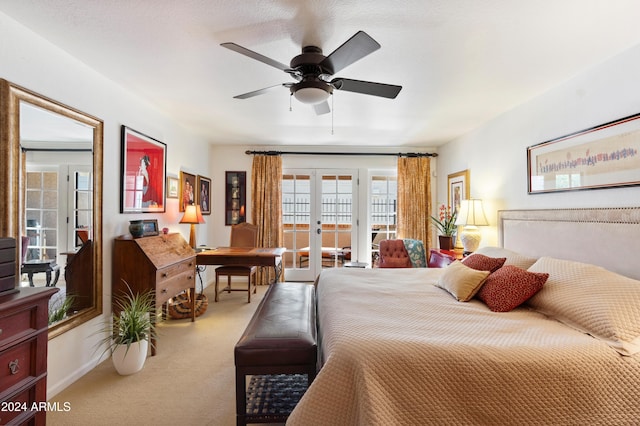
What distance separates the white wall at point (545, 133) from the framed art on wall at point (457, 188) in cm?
11

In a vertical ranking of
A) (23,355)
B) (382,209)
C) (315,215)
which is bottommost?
(23,355)

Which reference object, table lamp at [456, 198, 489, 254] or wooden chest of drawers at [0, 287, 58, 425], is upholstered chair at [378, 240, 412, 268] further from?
wooden chest of drawers at [0, 287, 58, 425]

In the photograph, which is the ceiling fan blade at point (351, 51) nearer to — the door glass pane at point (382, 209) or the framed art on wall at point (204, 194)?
the framed art on wall at point (204, 194)

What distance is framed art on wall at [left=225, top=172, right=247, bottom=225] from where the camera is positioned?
508 cm

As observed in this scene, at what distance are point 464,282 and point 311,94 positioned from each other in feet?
5.65

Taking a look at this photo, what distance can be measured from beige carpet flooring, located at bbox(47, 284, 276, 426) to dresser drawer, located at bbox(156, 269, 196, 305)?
0.47 metres

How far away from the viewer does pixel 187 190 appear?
13.5 ft

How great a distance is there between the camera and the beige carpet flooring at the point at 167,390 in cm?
183

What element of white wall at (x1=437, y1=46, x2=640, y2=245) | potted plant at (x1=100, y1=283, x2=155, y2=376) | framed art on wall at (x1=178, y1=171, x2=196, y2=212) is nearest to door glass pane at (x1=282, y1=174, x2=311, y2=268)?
framed art on wall at (x1=178, y1=171, x2=196, y2=212)

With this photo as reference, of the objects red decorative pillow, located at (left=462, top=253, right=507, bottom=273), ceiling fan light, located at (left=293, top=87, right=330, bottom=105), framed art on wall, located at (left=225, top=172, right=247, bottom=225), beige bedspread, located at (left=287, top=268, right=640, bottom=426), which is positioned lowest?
beige bedspread, located at (left=287, top=268, right=640, bottom=426)

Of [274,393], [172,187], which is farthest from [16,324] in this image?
[172,187]

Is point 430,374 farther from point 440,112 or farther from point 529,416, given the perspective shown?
point 440,112

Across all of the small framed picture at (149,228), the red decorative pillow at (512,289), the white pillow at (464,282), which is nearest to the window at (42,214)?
the small framed picture at (149,228)

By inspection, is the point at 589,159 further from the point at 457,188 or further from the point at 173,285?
the point at 173,285
